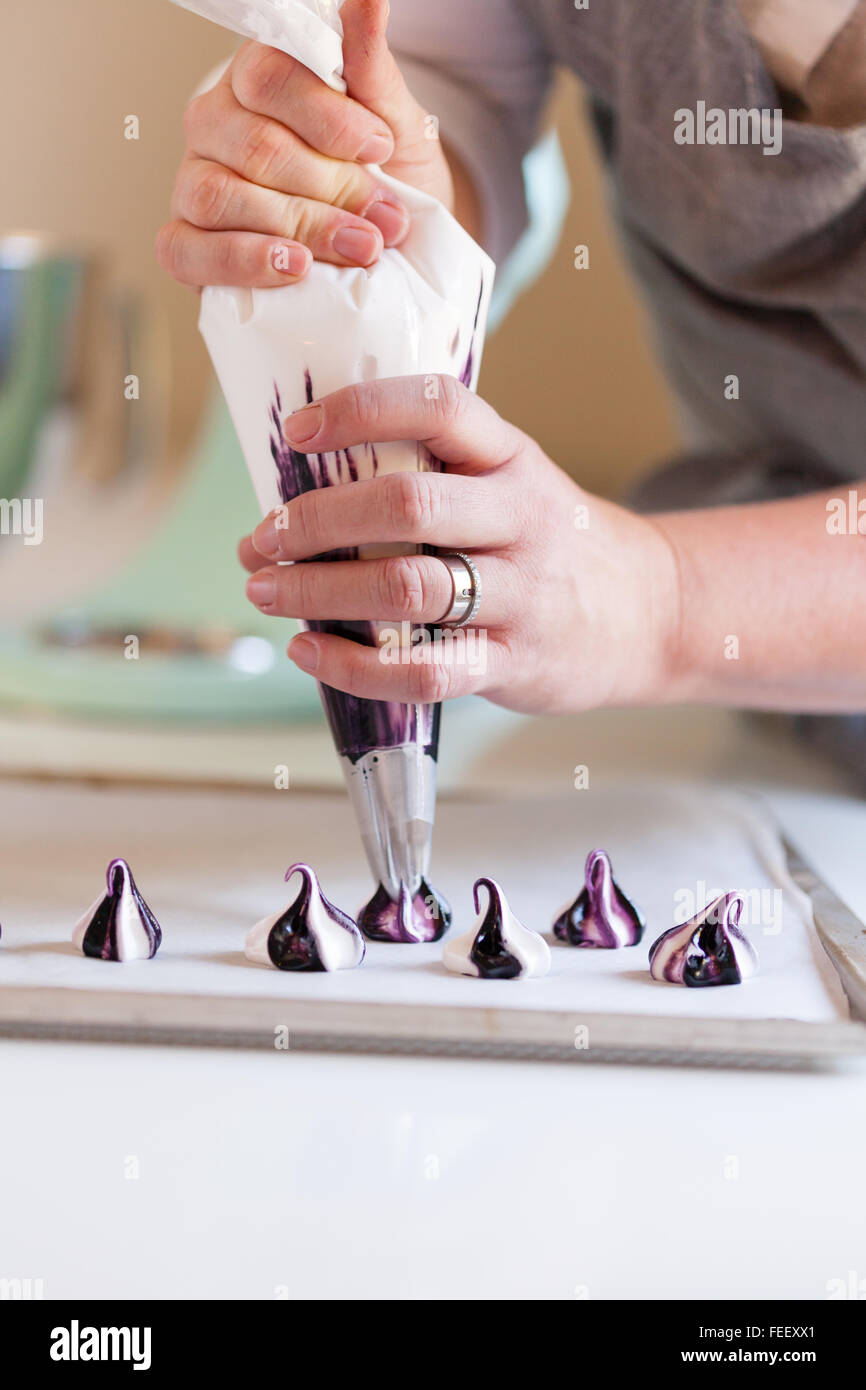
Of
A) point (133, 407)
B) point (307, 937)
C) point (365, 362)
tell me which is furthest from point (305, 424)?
point (133, 407)

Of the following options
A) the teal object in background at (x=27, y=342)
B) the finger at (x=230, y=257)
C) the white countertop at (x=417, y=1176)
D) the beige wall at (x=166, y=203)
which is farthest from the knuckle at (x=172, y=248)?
the beige wall at (x=166, y=203)

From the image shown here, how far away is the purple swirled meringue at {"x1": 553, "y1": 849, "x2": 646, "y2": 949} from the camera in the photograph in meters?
0.37

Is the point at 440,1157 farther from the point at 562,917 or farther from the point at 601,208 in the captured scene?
the point at 601,208

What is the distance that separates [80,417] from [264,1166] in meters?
0.72

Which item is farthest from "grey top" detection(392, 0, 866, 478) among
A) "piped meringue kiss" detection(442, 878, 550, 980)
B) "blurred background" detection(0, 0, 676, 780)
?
"piped meringue kiss" detection(442, 878, 550, 980)

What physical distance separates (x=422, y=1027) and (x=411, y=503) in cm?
13

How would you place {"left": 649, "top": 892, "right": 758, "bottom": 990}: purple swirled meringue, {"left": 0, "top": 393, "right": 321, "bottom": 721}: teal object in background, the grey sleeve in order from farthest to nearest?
{"left": 0, "top": 393, "right": 321, "bottom": 721}: teal object in background → the grey sleeve → {"left": 649, "top": 892, "right": 758, "bottom": 990}: purple swirled meringue

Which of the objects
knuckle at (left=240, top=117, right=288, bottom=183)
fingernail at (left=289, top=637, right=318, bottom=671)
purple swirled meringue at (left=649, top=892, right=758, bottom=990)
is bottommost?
purple swirled meringue at (left=649, top=892, right=758, bottom=990)

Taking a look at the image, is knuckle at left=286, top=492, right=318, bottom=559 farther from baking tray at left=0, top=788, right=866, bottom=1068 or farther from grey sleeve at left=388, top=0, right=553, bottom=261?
grey sleeve at left=388, top=0, right=553, bottom=261

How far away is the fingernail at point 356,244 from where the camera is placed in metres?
0.34

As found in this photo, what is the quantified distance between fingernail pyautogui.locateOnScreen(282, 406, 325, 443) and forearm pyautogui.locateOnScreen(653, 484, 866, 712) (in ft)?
0.47

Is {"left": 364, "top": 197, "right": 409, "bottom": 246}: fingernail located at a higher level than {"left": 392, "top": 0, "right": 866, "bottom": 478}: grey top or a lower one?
lower

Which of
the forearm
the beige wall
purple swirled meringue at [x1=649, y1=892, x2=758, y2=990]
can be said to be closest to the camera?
purple swirled meringue at [x1=649, y1=892, x2=758, y2=990]

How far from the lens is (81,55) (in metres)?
1.40
